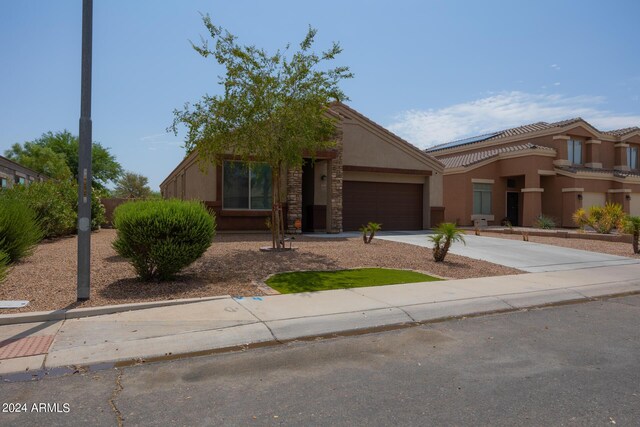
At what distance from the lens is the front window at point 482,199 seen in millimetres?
28359

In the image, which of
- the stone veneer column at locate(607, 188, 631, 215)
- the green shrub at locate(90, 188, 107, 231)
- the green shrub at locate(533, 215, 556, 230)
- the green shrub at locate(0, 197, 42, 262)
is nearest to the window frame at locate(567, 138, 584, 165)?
the stone veneer column at locate(607, 188, 631, 215)

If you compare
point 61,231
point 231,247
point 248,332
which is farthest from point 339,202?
point 248,332

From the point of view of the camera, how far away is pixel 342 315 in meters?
7.05

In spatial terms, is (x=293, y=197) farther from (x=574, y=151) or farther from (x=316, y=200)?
(x=574, y=151)

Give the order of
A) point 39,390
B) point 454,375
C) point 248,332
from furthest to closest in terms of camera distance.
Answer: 1. point 248,332
2. point 454,375
3. point 39,390

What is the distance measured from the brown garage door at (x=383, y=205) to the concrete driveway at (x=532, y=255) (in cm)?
443

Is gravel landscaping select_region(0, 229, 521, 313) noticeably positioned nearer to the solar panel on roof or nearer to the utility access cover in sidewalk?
the utility access cover in sidewalk

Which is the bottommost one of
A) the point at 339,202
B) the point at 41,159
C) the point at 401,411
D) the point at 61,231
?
the point at 401,411

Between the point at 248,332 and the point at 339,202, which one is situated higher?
the point at 339,202

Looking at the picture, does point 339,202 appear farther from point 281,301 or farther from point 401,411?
point 401,411

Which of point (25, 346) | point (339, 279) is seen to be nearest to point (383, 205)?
point (339, 279)

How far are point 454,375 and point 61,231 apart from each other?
15609mm

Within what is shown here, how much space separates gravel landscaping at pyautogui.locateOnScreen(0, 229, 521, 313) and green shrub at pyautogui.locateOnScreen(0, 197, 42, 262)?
1.18 feet

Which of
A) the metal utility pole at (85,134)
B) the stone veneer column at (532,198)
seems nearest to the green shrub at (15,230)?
the metal utility pole at (85,134)
